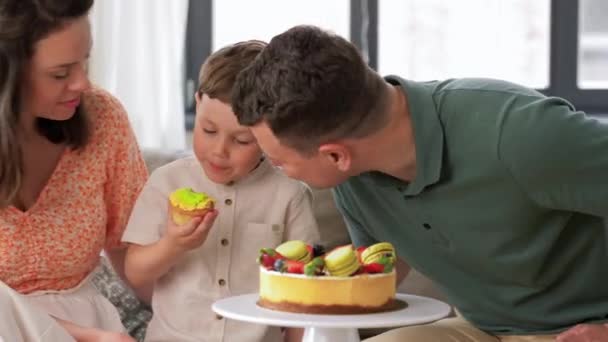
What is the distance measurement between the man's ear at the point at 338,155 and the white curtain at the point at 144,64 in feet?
7.16

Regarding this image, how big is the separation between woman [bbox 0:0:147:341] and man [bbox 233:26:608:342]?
49cm

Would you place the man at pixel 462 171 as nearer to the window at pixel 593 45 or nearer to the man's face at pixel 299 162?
the man's face at pixel 299 162

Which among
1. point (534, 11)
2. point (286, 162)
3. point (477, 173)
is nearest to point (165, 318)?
point (286, 162)

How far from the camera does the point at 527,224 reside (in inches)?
83.8

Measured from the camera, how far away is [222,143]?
2414 millimetres

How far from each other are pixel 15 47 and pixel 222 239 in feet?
1.86

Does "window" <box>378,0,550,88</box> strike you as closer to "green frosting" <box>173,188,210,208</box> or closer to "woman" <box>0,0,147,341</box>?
"woman" <box>0,0,147,341</box>

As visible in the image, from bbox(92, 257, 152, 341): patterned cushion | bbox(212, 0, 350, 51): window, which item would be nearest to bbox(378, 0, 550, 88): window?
bbox(212, 0, 350, 51): window

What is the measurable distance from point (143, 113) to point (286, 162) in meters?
2.20

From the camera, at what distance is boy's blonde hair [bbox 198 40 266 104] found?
2.41m

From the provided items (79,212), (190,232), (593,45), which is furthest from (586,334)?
(593,45)

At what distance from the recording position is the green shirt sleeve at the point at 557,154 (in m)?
2.00

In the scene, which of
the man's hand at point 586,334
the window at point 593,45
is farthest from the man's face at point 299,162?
the window at point 593,45

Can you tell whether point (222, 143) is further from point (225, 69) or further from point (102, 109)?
point (102, 109)
